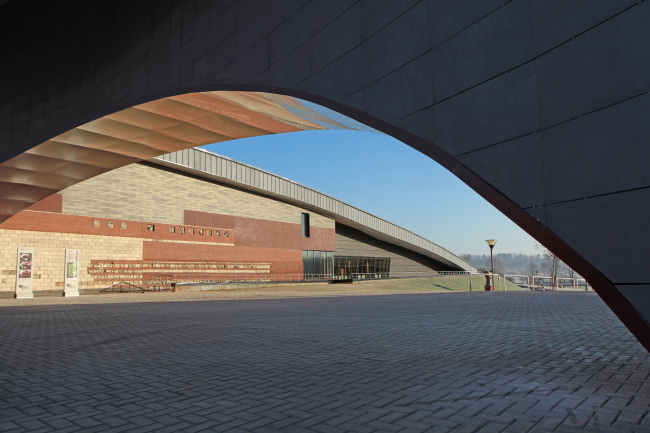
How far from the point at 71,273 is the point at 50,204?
4847 mm

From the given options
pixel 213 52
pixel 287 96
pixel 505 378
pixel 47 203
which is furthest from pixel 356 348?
pixel 47 203

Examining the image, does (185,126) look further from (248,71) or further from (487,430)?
(487,430)

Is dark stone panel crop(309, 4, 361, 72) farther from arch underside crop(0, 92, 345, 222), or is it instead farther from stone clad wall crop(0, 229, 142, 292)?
stone clad wall crop(0, 229, 142, 292)

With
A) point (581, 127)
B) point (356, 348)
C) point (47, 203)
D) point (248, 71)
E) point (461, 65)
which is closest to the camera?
point (581, 127)

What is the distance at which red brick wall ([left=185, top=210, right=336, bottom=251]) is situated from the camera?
117 feet

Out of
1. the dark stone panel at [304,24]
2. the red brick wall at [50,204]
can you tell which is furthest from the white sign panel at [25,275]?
the dark stone panel at [304,24]

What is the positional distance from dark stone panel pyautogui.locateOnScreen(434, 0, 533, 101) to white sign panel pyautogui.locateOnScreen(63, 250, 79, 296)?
24175 mm

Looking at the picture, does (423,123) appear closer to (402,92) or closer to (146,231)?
(402,92)

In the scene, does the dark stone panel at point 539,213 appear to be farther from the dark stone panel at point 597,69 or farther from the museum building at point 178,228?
the museum building at point 178,228

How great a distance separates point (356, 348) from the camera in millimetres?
6766

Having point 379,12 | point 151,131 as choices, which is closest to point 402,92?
point 379,12

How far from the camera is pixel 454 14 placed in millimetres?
4574

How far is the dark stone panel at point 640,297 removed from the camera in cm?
327

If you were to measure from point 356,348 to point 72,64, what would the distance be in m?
10.6
